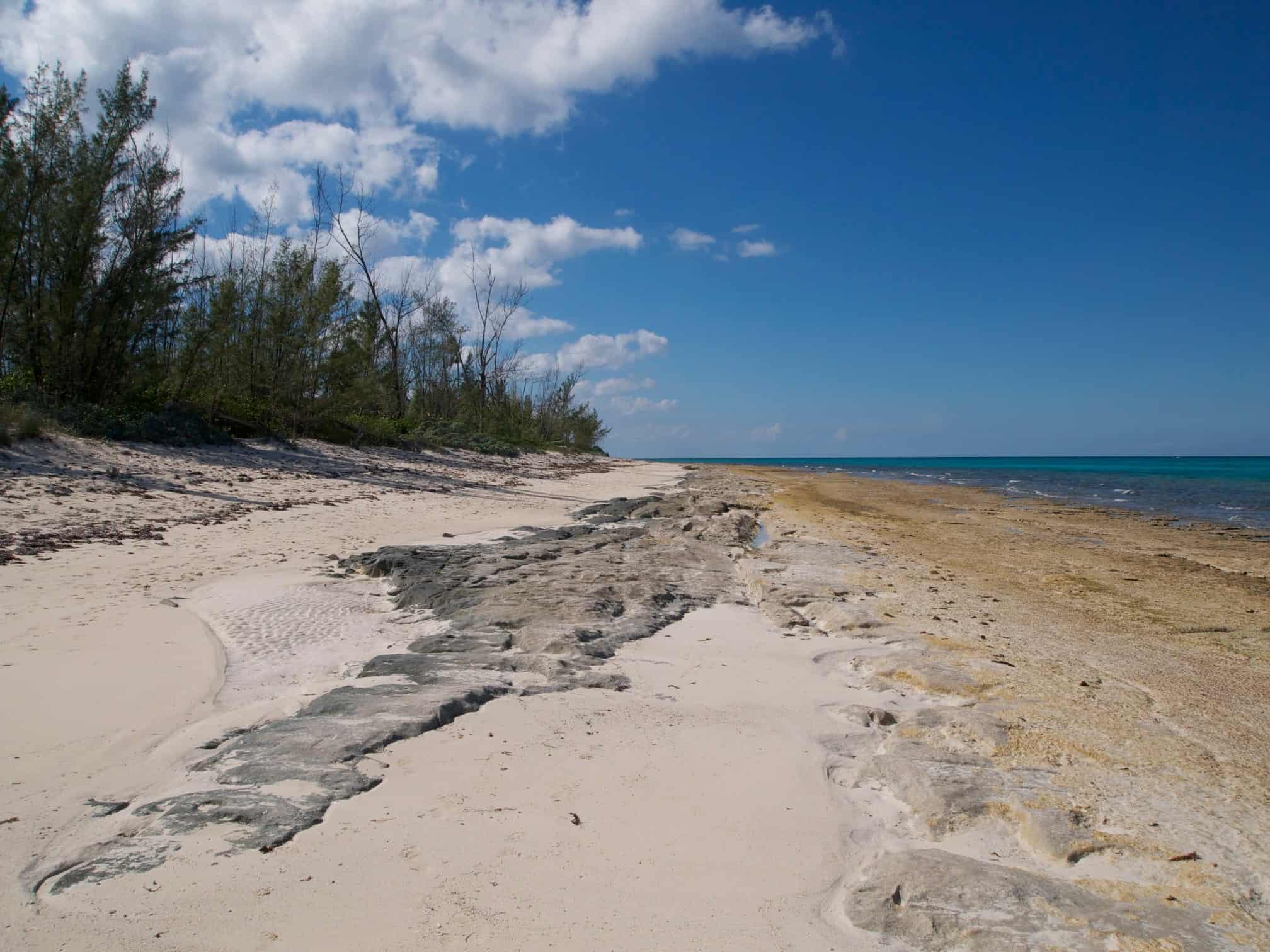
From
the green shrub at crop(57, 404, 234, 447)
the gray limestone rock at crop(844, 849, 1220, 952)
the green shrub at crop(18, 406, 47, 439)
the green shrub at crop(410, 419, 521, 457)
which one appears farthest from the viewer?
the green shrub at crop(410, 419, 521, 457)

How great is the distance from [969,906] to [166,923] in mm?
2475

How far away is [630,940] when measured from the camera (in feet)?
6.69

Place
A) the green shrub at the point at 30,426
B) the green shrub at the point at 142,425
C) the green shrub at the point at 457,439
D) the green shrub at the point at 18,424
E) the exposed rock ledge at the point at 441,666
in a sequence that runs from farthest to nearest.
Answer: the green shrub at the point at 457,439 → the green shrub at the point at 142,425 → the green shrub at the point at 30,426 → the green shrub at the point at 18,424 → the exposed rock ledge at the point at 441,666

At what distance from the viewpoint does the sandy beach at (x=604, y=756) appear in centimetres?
215

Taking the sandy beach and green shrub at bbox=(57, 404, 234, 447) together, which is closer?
the sandy beach

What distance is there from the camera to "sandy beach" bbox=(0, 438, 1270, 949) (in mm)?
2152

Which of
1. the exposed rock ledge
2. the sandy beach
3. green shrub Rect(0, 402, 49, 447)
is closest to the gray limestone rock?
the sandy beach

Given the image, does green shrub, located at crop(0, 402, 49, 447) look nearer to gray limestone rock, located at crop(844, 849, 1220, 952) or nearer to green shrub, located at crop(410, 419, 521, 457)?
gray limestone rock, located at crop(844, 849, 1220, 952)

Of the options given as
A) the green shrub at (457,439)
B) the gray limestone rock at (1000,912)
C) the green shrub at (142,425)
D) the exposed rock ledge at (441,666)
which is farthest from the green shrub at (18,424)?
the green shrub at (457,439)

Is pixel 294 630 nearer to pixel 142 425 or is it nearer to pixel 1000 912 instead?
pixel 1000 912

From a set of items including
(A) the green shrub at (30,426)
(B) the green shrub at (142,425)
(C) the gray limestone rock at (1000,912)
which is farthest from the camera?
(B) the green shrub at (142,425)

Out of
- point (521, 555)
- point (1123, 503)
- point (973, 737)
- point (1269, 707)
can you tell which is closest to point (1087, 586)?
point (1269, 707)

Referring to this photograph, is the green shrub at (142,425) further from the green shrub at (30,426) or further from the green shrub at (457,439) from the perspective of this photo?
the green shrub at (457,439)

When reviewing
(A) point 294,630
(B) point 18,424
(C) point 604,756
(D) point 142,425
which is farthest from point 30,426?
(C) point 604,756
